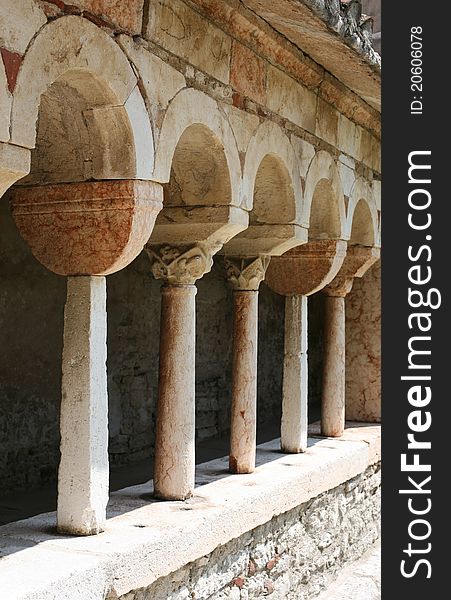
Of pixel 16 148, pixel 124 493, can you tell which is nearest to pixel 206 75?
pixel 16 148

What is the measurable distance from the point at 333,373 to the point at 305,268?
3.86ft

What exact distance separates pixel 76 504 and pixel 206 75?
7.63 ft

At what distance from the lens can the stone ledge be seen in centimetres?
392

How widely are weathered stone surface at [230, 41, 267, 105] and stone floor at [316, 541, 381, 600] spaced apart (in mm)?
3427

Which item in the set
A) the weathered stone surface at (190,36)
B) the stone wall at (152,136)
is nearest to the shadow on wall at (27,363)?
the stone wall at (152,136)

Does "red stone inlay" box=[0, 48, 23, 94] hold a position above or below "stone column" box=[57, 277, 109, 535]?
above

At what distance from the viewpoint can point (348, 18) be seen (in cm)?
595

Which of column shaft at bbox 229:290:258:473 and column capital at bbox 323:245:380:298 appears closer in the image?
column shaft at bbox 229:290:258:473

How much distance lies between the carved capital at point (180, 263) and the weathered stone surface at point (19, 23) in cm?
191

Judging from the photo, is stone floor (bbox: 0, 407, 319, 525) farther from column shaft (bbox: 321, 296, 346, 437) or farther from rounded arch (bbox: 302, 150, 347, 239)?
rounded arch (bbox: 302, 150, 347, 239)

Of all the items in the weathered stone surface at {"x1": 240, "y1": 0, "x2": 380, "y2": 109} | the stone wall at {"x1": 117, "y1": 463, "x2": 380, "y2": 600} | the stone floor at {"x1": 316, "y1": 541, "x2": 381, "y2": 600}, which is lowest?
the stone floor at {"x1": 316, "y1": 541, "x2": 381, "y2": 600}

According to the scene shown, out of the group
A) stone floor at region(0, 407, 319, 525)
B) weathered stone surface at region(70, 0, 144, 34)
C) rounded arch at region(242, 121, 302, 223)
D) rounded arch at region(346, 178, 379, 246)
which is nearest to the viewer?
weathered stone surface at region(70, 0, 144, 34)

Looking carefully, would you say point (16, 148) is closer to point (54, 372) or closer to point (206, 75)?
point (206, 75)

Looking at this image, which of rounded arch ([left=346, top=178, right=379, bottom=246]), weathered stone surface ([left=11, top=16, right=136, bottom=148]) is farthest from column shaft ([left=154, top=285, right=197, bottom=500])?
rounded arch ([left=346, top=178, right=379, bottom=246])
